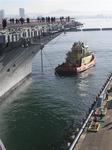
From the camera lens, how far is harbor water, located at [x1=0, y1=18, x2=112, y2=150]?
41.7 metres

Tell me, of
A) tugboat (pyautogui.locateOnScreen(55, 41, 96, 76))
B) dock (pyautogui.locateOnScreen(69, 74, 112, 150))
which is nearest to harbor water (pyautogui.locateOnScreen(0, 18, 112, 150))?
tugboat (pyautogui.locateOnScreen(55, 41, 96, 76))

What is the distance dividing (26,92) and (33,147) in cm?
2523

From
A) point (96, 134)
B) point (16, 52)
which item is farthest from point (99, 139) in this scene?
point (16, 52)

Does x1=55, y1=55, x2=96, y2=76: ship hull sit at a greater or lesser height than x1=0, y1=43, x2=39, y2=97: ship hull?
lesser

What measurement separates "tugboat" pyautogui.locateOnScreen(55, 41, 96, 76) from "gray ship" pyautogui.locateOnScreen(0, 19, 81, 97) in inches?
427

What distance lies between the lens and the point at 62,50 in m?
117

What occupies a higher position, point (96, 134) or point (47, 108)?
point (96, 134)

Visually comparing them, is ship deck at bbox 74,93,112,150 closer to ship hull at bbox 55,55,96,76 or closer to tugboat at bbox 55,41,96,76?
ship hull at bbox 55,55,96,76

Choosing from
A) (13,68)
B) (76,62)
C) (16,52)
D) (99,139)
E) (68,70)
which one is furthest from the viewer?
(76,62)

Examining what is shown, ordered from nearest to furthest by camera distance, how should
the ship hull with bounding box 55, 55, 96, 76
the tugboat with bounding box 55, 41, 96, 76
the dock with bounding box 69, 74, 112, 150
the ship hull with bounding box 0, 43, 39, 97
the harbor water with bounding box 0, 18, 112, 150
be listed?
the dock with bounding box 69, 74, 112, 150 → the harbor water with bounding box 0, 18, 112, 150 → the ship hull with bounding box 0, 43, 39, 97 → the ship hull with bounding box 55, 55, 96, 76 → the tugboat with bounding box 55, 41, 96, 76

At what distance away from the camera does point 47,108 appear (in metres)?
53.6

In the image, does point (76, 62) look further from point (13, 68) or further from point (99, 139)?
point (99, 139)

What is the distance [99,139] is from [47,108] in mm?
20739

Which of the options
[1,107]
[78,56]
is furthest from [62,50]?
[1,107]
